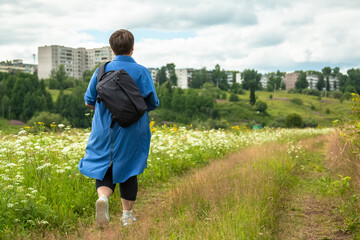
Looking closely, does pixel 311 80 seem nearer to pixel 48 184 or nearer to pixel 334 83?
pixel 334 83

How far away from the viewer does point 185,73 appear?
170 meters

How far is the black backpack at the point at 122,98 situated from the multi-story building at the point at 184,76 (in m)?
167

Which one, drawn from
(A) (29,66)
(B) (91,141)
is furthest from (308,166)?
(A) (29,66)

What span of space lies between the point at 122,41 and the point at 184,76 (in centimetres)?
16926

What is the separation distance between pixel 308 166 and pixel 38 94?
9299 centimetres

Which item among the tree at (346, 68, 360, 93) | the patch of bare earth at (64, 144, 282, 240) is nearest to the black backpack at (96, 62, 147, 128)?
the patch of bare earth at (64, 144, 282, 240)

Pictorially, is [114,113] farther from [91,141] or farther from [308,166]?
[308,166]

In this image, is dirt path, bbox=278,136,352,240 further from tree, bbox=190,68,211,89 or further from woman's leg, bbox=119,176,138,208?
tree, bbox=190,68,211,89

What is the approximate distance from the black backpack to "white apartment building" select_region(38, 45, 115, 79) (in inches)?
5918

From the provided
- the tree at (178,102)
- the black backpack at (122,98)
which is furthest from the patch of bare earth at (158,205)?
the tree at (178,102)

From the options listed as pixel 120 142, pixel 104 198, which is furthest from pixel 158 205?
pixel 120 142

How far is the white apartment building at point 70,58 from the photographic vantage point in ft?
500

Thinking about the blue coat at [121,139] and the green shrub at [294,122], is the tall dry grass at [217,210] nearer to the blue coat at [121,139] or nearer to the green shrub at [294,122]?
the blue coat at [121,139]

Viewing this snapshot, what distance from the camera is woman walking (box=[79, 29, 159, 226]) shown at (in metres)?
3.40
